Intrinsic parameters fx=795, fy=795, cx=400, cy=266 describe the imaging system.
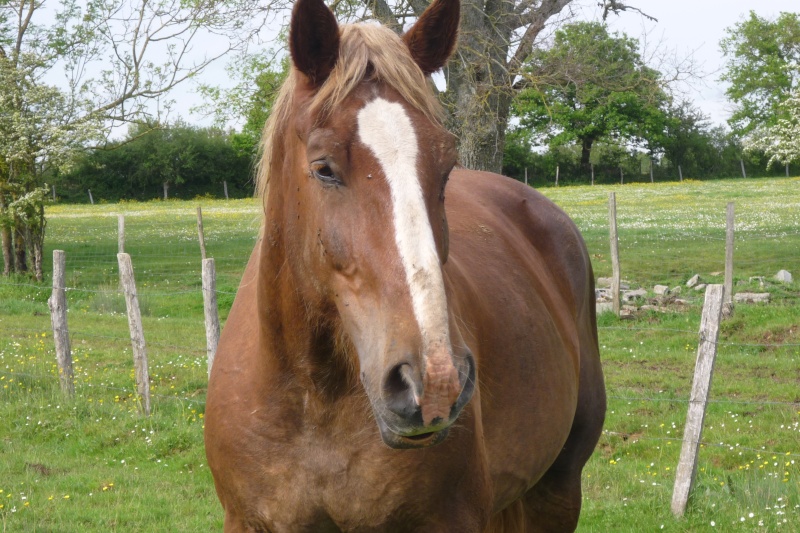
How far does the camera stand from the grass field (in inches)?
213

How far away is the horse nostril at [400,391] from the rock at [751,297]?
37.5 feet

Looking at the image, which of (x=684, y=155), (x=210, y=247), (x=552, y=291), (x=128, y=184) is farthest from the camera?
(x=684, y=155)

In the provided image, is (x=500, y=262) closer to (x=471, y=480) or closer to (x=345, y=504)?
(x=471, y=480)

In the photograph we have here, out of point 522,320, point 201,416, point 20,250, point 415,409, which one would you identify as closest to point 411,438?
point 415,409

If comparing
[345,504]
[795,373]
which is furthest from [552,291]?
[795,373]

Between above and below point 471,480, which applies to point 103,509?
below

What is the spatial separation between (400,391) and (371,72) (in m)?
0.90

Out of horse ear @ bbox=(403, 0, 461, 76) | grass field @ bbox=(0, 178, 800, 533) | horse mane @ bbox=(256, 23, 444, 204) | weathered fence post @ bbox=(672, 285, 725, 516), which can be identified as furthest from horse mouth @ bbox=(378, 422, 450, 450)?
weathered fence post @ bbox=(672, 285, 725, 516)

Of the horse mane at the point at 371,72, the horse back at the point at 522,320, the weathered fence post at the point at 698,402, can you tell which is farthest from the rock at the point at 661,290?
the horse mane at the point at 371,72

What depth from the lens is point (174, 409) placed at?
25.0ft

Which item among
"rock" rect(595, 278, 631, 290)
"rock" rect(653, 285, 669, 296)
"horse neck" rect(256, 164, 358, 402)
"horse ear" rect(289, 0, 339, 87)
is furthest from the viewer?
"rock" rect(595, 278, 631, 290)

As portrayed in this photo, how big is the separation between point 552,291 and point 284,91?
2.11m

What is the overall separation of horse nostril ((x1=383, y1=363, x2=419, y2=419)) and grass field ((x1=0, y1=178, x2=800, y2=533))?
140 cm

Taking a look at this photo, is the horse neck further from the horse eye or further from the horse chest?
the horse eye
